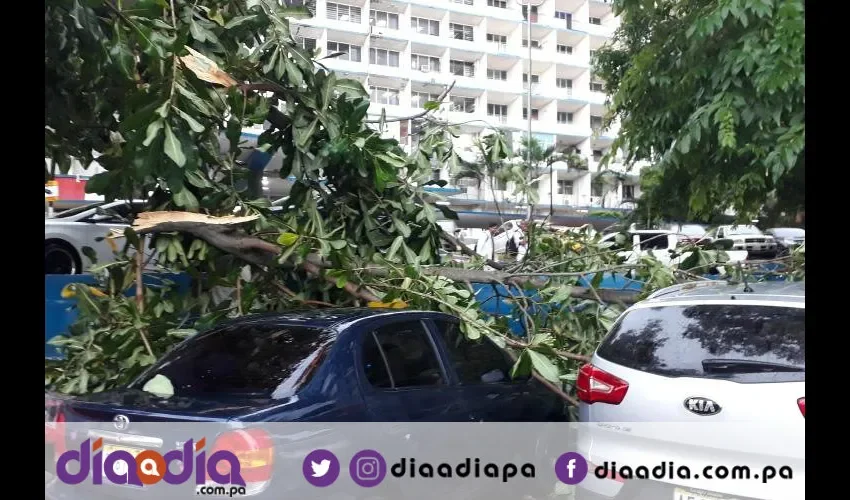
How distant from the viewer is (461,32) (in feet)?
17.7

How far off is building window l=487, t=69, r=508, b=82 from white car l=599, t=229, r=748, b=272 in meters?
1.69

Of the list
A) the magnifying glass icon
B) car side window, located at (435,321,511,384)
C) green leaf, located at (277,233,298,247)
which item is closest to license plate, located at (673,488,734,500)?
car side window, located at (435,321,511,384)

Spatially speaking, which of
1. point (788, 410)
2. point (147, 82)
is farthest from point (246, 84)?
point (788, 410)

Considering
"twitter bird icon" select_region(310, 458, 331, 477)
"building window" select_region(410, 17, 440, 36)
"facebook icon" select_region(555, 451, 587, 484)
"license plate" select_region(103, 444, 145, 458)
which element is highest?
"building window" select_region(410, 17, 440, 36)

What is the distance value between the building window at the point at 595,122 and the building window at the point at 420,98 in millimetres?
1395

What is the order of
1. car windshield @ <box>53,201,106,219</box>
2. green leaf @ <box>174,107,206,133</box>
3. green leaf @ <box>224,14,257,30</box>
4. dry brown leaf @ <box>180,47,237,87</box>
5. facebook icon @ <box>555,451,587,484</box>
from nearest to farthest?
facebook icon @ <box>555,451,587,484</box>, green leaf @ <box>174,107,206,133</box>, dry brown leaf @ <box>180,47,237,87</box>, green leaf @ <box>224,14,257,30</box>, car windshield @ <box>53,201,106,219</box>

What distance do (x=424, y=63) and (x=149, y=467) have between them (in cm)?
386

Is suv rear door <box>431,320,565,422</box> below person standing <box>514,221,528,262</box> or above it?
below

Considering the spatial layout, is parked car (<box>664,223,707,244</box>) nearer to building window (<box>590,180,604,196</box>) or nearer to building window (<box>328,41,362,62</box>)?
building window (<box>590,180,604,196</box>)

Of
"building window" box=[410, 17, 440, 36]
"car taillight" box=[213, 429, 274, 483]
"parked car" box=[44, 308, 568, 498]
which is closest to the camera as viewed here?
"car taillight" box=[213, 429, 274, 483]

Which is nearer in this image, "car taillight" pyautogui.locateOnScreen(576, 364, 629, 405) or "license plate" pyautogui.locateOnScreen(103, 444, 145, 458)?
"license plate" pyautogui.locateOnScreen(103, 444, 145, 458)

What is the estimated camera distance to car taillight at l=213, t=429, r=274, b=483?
247 cm

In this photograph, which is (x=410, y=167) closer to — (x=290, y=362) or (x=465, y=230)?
(x=465, y=230)
